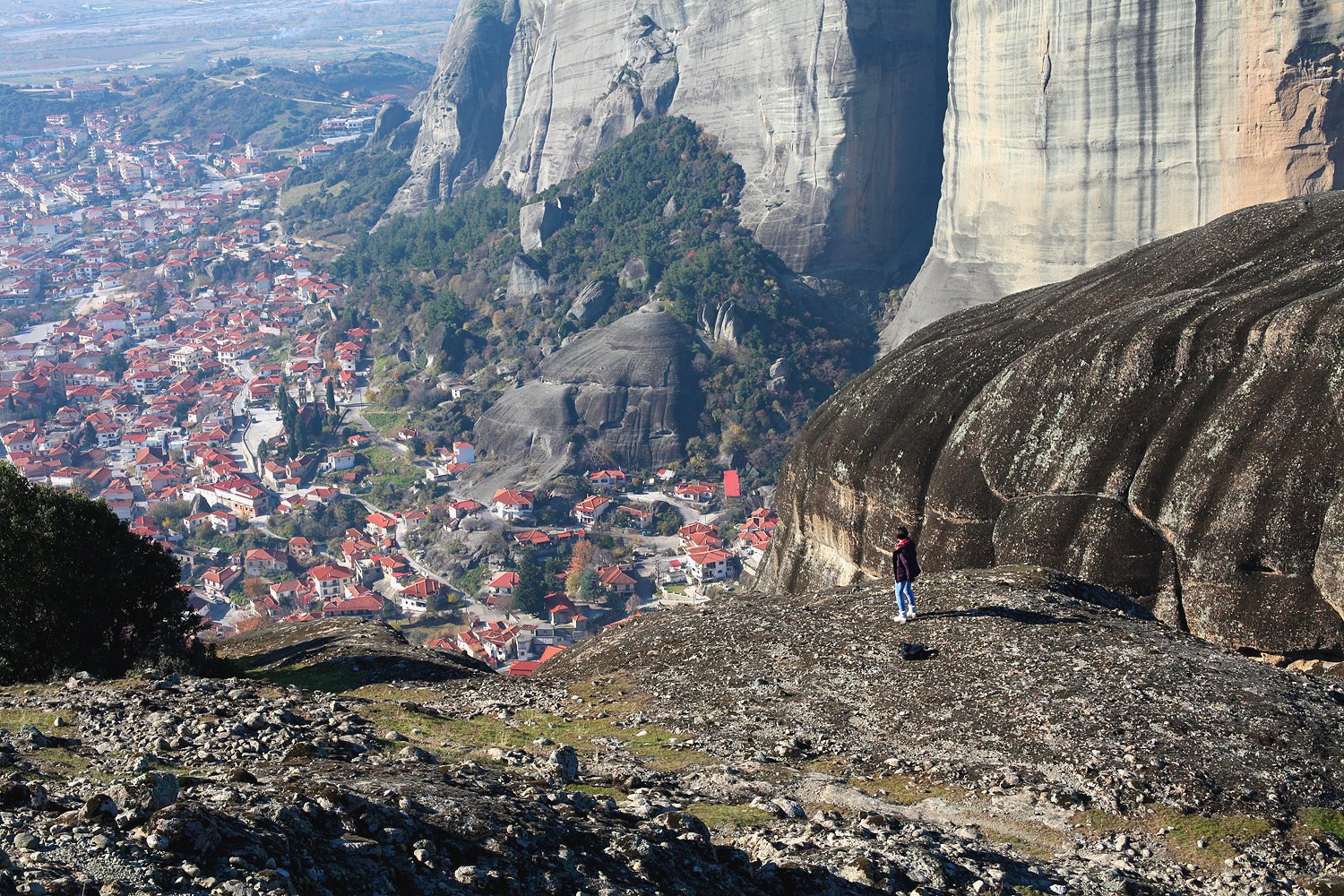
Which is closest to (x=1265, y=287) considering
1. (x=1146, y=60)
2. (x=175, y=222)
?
(x=1146, y=60)

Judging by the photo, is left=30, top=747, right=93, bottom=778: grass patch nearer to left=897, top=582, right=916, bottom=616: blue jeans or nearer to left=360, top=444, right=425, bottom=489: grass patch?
left=897, top=582, right=916, bottom=616: blue jeans

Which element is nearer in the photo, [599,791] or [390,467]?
[599,791]

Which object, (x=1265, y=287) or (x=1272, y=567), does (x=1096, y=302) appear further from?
(x=1272, y=567)

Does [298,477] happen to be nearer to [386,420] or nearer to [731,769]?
[386,420]

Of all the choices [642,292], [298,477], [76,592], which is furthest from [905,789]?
[642,292]

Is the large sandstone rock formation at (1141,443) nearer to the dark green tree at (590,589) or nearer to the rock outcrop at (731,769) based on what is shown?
the rock outcrop at (731,769)
